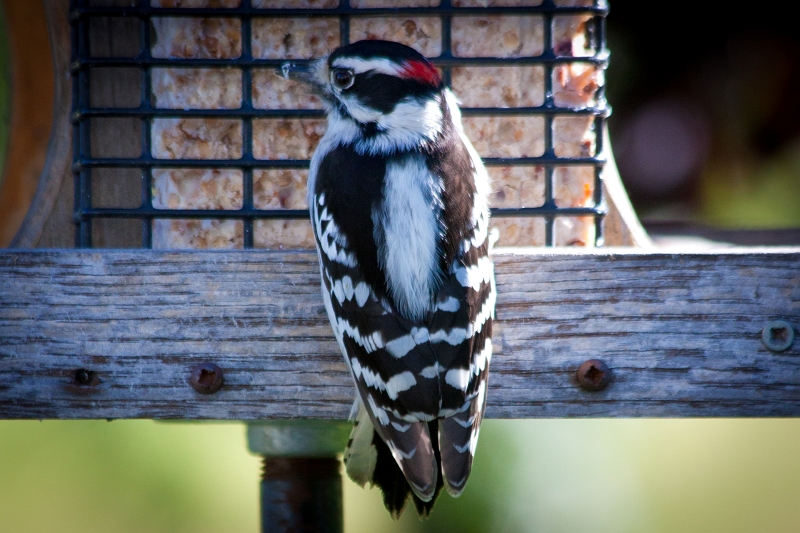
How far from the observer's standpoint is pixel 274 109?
233cm

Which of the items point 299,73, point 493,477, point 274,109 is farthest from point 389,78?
point 493,477

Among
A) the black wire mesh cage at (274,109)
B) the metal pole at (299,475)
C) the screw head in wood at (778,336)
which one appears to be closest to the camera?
the screw head in wood at (778,336)

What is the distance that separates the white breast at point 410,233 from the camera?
6.05 feet

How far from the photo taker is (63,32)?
7.99ft

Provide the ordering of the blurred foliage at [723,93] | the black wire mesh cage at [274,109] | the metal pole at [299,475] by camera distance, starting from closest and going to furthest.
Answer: the metal pole at [299,475] < the black wire mesh cage at [274,109] < the blurred foliage at [723,93]

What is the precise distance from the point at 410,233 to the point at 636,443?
161cm

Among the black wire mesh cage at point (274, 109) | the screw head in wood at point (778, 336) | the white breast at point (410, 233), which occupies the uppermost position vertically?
the black wire mesh cage at point (274, 109)

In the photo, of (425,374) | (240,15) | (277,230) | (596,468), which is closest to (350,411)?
(425,374)

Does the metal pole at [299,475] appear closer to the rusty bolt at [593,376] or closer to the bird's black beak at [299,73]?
the rusty bolt at [593,376]

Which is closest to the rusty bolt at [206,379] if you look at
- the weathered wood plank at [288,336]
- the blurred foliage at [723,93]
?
the weathered wood plank at [288,336]

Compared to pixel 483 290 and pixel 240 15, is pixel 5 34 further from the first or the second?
pixel 483 290

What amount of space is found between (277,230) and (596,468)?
1479mm

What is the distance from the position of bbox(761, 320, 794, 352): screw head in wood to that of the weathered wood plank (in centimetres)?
1

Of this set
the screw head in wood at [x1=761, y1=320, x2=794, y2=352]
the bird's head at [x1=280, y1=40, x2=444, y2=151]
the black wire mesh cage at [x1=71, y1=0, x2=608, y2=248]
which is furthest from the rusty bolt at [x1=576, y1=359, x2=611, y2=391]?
the bird's head at [x1=280, y1=40, x2=444, y2=151]
